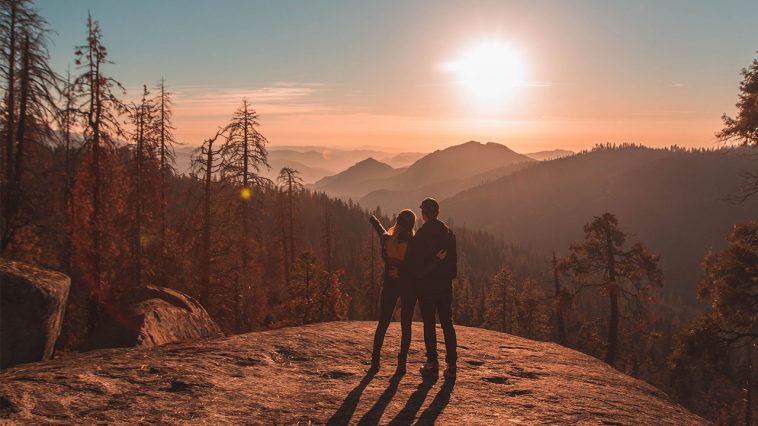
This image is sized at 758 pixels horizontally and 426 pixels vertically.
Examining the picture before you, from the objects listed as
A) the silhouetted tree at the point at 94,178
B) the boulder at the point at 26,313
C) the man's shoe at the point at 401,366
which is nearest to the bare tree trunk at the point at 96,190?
the silhouetted tree at the point at 94,178

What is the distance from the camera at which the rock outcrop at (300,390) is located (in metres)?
5.80

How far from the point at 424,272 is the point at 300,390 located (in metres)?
2.73

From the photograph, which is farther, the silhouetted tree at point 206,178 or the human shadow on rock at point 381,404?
the silhouetted tree at point 206,178

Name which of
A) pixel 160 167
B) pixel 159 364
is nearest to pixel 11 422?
pixel 159 364

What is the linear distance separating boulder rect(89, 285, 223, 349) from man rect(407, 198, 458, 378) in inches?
220

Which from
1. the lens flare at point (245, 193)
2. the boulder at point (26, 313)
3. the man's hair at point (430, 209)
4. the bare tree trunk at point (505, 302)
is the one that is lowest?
the bare tree trunk at point (505, 302)

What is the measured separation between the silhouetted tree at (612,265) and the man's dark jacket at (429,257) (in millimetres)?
17021

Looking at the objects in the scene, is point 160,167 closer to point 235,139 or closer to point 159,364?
point 235,139

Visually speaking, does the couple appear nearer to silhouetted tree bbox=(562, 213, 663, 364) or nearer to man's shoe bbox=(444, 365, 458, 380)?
man's shoe bbox=(444, 365, 458, 380)

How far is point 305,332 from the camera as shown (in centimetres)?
1059

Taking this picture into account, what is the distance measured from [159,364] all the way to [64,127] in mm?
13576

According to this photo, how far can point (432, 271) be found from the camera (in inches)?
314

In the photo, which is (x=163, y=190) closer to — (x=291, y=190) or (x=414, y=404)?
(x=291, y=190)

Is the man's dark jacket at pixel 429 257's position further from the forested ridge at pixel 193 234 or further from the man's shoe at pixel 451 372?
the forested ridge at pixel 193 234
